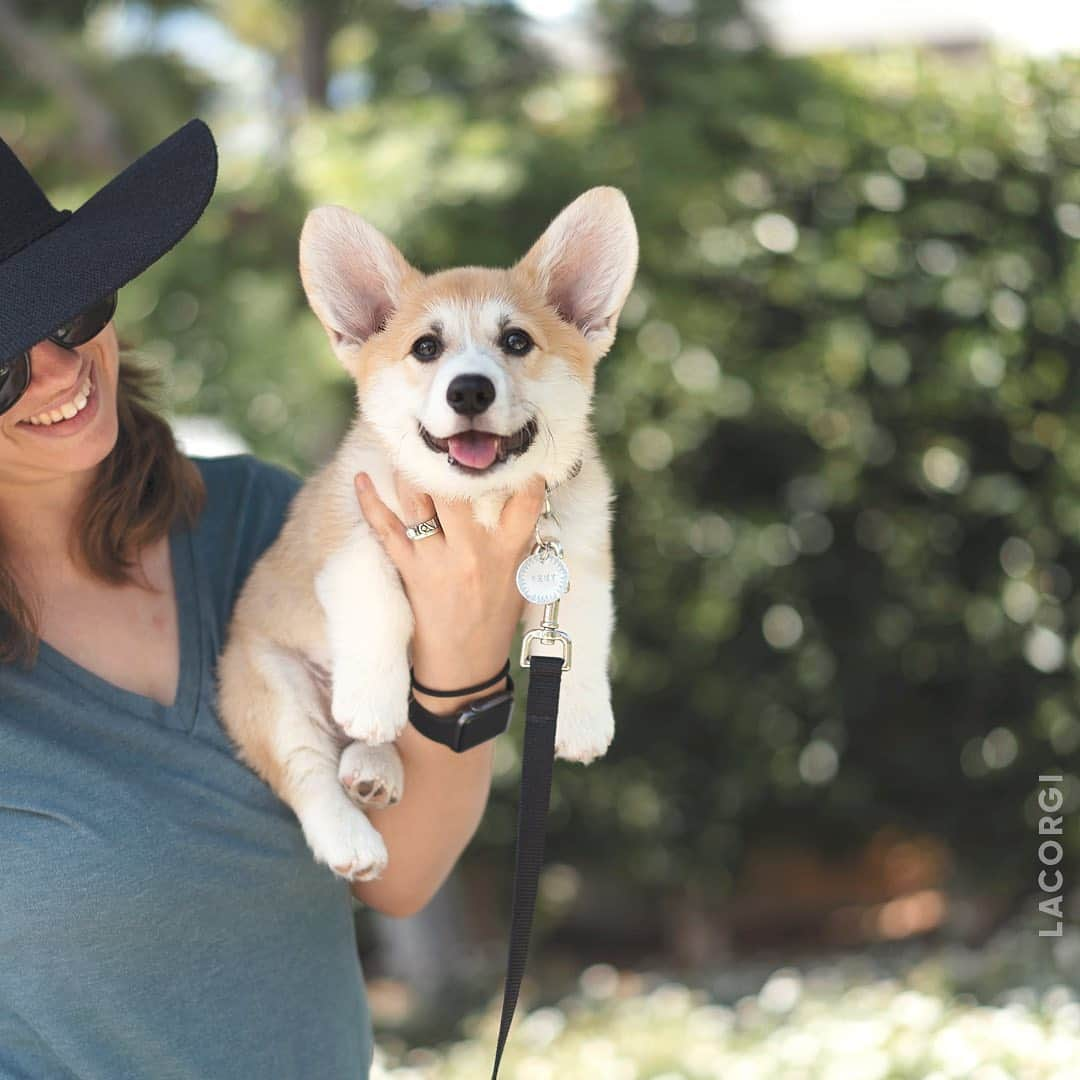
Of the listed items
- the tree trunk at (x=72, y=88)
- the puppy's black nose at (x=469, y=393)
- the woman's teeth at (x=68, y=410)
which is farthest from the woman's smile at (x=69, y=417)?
the tree trunk at (x=72, y=88)

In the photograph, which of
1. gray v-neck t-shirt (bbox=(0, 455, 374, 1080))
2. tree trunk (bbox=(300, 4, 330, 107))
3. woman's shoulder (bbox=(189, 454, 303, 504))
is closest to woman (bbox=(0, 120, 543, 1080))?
gray v-neck t-shirt (bbox=(0, 455, 374, 1080))

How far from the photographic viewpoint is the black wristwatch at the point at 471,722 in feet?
6.57

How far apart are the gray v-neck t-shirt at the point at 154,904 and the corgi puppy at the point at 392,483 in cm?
11

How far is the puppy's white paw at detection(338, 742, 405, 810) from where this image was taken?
209cm

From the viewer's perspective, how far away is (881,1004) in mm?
4348

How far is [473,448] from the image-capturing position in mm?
1938

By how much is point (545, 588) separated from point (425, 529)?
0.23 meters

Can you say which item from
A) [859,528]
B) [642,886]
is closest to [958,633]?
[859,528]

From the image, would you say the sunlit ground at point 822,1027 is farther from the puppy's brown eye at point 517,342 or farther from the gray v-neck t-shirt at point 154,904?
the puppy's brown eye at point 517,342

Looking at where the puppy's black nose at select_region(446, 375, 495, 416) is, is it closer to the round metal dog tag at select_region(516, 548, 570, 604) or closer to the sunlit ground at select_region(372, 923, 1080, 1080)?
the round metal dog tag at select_region(516, 548, 570, 604)

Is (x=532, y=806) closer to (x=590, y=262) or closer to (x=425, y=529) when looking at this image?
(x=425, y=529)

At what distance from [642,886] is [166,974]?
14.8 feet

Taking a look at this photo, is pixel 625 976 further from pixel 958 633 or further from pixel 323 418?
pixel 323 418

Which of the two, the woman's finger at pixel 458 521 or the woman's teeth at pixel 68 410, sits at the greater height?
the woman's teeth at pixel 68 410
